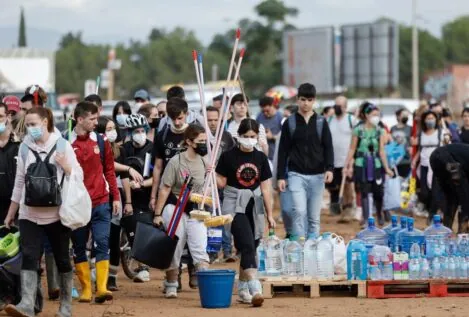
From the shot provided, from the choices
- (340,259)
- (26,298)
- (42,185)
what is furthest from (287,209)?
(42,185)

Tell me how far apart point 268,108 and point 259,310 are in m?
8.75

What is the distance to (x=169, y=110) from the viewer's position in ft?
45.9

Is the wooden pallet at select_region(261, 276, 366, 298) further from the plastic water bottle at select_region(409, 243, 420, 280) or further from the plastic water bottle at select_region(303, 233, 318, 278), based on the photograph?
the plastic water bottle at select_region(409, 243, 420, 280)

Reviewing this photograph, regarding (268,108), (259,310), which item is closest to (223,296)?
(259,310)

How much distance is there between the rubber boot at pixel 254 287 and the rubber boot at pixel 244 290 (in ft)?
0.18

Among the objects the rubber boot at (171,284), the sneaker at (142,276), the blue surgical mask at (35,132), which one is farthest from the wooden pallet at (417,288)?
the blue surgical mask at (35,132)

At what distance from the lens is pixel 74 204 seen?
38.3ft

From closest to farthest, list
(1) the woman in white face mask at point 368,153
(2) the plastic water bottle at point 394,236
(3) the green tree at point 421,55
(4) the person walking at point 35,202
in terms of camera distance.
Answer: (4) the person walking at point 35,202
(2) the plastic water bottle at point 394,236
(1) the woman in white face mask at point 368,153
(3) the green tree at point 421,55

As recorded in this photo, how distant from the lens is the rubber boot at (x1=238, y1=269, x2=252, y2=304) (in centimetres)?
1310

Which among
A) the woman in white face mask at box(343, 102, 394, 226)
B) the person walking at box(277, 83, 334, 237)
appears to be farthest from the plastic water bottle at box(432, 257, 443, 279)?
the woman in white face mask at box(343, 102, 394, 226)

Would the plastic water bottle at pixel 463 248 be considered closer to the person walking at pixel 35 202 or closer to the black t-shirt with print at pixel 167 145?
the black t-shirt with print at pixel 167 145

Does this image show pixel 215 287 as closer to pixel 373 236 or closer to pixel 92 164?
pixel 92 164

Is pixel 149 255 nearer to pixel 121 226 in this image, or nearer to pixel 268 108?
pixel 121 226

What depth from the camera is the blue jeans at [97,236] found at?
12930mm
